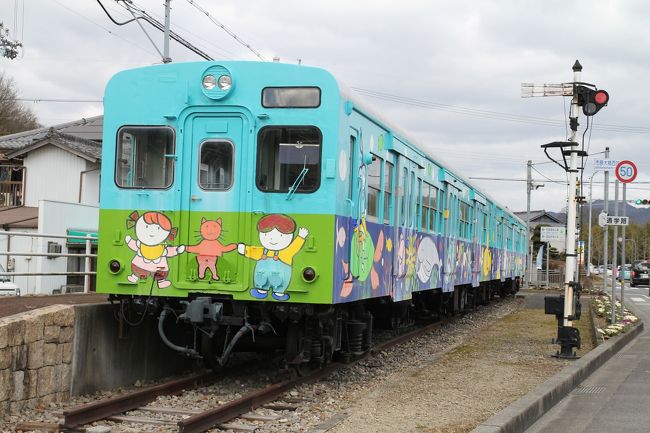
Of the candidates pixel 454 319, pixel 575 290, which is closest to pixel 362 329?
pixel 575 290

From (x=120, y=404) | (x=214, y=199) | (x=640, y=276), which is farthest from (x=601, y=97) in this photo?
(x=640, y=276)

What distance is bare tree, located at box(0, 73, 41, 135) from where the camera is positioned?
46312mm

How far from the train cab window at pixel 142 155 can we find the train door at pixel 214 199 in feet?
0.97

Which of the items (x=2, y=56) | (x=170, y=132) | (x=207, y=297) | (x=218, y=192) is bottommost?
(x=207, y=297)

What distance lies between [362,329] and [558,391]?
7.45 feet

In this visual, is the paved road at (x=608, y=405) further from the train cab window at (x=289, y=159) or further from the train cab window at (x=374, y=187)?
the train cab window at (x=289, y=159)

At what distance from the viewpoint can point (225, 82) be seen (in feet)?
25.7

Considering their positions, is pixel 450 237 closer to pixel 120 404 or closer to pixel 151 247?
pixel 151 247

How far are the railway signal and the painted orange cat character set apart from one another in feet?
19.3

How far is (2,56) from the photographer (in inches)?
1297

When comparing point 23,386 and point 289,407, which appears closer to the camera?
point 23,386

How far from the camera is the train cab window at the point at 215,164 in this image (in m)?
7.80

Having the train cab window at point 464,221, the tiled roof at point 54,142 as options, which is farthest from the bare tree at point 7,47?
the train cab window at point 464,221

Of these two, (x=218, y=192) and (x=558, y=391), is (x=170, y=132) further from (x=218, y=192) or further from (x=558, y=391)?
(x=558, y=391)
